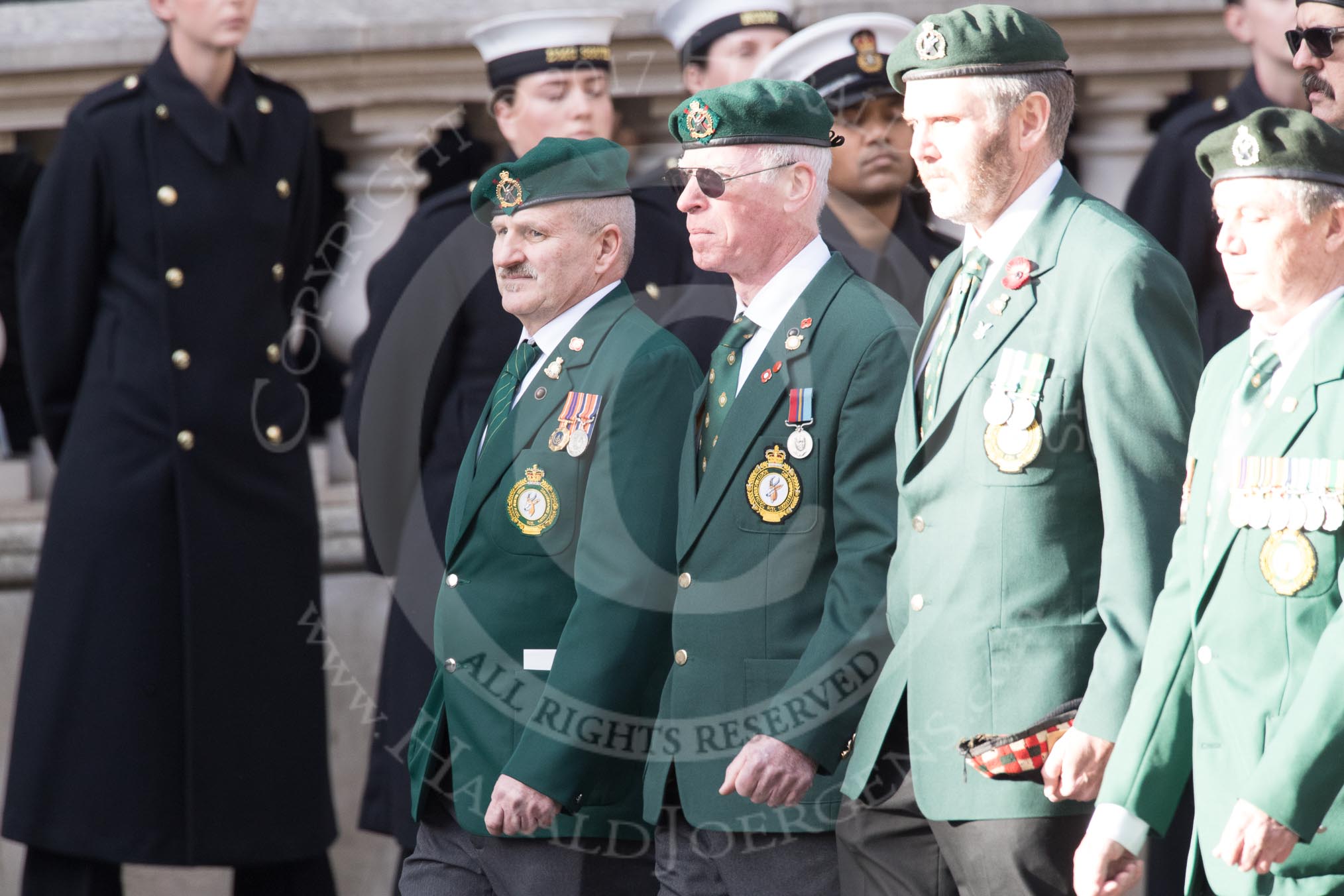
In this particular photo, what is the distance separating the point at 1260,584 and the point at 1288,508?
0.12 meters

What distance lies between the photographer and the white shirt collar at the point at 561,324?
4.47m

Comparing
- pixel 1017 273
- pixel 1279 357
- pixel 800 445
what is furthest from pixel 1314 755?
pixel 800 445

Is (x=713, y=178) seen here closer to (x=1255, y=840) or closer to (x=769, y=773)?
(x=769, y=773)

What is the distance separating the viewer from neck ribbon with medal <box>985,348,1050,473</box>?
12.1 ft

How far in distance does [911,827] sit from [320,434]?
132 inches

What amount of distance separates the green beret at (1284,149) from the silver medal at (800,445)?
944 millimetres

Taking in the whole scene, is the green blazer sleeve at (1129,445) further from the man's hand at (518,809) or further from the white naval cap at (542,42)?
the white naval cap at (542,42)

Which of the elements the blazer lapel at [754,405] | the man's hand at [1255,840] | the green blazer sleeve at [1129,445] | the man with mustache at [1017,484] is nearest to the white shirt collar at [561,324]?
the blazer lapel at [754,405]

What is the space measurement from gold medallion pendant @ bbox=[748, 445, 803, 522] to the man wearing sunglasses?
1.11 metres

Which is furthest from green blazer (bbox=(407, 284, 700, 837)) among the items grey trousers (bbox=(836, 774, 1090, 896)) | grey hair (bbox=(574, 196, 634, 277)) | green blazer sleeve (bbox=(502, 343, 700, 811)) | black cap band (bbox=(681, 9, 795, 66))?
black cap band (bbox=(681, 9, 795, 66))

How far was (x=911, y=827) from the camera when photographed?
3.92m

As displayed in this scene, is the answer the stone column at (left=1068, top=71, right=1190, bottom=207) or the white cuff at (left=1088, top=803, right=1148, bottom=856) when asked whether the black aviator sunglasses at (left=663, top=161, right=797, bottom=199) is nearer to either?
the white cuff at (left=1088, top=803, right=1148, bottom=856)

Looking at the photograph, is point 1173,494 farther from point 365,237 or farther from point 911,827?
point 365,237

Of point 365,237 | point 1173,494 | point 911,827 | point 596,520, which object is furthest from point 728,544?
point 365,237
